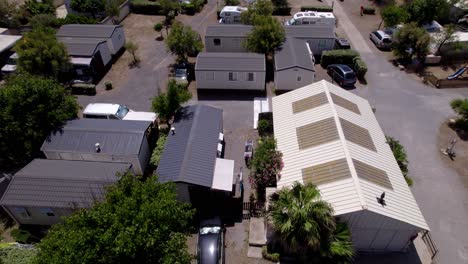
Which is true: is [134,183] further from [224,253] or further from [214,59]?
[214,59]

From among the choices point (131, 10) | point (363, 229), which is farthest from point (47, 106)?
point (131, 10)

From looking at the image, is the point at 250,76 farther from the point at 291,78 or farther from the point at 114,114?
the point at 114,114

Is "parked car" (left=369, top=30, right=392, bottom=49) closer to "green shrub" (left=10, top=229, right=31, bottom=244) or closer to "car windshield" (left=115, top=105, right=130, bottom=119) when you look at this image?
"car windshield" (left=115, top=105, right=130, bottom=119)

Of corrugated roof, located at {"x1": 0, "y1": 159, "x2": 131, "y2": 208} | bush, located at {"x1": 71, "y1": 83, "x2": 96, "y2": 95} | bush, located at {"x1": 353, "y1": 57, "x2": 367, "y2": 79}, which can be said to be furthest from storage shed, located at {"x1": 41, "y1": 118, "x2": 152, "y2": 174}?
bush, located at {"x1": 353, "y1": 57, "x2": 367, "y2": 79}

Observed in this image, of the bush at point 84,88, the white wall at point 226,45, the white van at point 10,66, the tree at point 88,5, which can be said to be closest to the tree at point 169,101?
the bush at point 84,88

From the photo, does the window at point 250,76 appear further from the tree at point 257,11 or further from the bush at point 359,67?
the bush at point 359,67

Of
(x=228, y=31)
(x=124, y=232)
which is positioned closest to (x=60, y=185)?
(x=124, y=232)
